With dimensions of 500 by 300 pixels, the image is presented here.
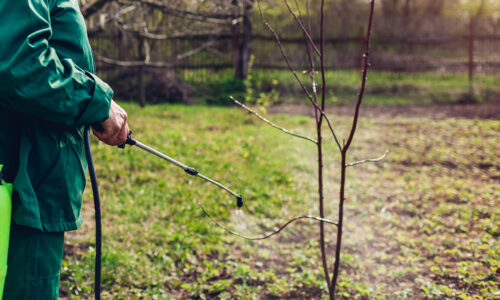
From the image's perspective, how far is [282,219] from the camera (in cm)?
465

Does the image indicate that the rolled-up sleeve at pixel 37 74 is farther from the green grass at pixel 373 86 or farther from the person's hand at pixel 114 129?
the green grass at pixel 373 86

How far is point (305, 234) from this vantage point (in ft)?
14.5

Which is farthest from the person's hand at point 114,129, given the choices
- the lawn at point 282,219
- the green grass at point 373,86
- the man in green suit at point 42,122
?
the green grass at point 373,86

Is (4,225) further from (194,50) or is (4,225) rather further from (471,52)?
(471,52)

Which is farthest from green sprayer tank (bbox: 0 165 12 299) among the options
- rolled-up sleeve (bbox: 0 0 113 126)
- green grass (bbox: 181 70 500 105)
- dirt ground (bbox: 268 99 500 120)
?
green grass (bbox: 181 70 500 105)

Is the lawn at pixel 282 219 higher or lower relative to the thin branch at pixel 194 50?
lower

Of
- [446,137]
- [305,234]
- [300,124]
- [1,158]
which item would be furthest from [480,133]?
[1,158]

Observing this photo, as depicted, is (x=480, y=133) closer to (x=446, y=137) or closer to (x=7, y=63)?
(x=446, y=137)

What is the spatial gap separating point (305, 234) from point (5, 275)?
3.37 meters

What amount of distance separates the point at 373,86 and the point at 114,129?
11.7m

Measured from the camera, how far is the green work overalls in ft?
4.47

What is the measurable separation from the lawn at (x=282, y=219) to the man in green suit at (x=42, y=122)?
1.85 metres

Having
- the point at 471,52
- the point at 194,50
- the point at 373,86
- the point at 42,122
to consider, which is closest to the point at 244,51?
the point at 194,50

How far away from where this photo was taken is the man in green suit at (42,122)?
1.36 m
